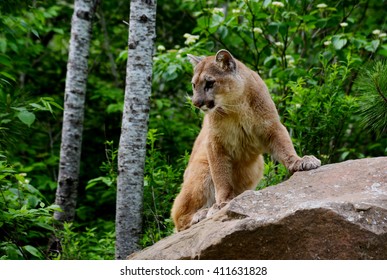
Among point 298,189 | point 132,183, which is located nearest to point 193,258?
point 298,189

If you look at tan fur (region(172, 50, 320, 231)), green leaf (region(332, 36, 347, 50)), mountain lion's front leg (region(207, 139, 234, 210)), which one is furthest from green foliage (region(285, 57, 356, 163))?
mountain lion's front leg (region(207, 139, 234, 210))

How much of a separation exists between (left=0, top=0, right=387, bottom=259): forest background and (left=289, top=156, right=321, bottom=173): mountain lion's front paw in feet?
3.53

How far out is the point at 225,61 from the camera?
6180 millimetres

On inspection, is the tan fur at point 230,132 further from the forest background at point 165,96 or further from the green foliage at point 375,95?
the green foliage at point 375,95

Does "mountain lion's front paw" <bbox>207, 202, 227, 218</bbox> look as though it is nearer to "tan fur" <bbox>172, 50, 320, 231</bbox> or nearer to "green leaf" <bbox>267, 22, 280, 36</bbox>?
"tan fur" <bbox>172, 50, 320, 231</bbox>

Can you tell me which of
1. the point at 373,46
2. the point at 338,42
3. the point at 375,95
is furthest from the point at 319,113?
the point at 373,46

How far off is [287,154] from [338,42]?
2.92 metres

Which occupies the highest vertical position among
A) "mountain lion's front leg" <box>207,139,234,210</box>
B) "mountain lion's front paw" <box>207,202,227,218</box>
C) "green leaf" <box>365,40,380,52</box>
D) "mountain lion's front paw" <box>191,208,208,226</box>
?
"green leaf" <box>365,40,380,52</box>

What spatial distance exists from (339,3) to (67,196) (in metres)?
4.92

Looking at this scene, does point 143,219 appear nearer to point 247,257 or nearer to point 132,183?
point 132,183

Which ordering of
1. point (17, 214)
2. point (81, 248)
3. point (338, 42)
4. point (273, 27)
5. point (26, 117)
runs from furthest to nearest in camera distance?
point (273, 27) < point (338, 42) < point (81, 248) < point (26, 117) < point (17, 214)

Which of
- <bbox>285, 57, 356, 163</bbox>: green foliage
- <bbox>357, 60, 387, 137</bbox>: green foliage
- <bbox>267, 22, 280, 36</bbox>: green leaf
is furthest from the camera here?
<bbox>267, 22, 280, 36</bbox>: green leaf

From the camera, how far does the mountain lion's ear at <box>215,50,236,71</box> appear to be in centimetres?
615

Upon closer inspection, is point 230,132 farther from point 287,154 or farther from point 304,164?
point 304,164
